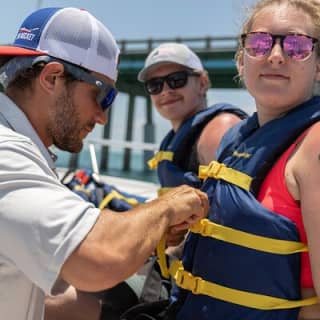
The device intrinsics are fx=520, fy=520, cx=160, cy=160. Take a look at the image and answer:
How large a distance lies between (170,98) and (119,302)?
1.30 meters

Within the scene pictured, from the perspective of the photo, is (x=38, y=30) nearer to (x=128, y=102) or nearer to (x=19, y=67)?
(x=19, y=67)

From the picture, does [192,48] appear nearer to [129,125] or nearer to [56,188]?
[129,125]

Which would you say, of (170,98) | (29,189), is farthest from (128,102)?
(29,189)

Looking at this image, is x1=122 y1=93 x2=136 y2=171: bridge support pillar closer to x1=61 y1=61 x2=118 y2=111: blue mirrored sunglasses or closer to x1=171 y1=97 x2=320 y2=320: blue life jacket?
x1=61 y1=61 x2=118 y2=111: blue mirrored sunglasses

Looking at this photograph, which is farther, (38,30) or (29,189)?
(38,30)

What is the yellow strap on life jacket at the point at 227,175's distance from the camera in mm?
1523

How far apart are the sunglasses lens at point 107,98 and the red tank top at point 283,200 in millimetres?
579

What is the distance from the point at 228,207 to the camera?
152 centimetres

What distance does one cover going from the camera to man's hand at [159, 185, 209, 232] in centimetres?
147

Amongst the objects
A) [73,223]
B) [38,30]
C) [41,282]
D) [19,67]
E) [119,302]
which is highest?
[38,30]

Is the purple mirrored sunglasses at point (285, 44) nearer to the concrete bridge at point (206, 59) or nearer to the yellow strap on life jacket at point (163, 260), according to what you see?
the yellow strap on life jacket at point (163, 260)

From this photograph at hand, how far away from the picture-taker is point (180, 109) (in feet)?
9.89

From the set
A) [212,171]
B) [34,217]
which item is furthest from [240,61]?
[34,217]

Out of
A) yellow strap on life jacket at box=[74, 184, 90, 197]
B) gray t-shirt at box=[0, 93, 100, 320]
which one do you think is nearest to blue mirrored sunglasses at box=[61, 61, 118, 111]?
gray t-shirt at box=[0, 93, 100, 320]
